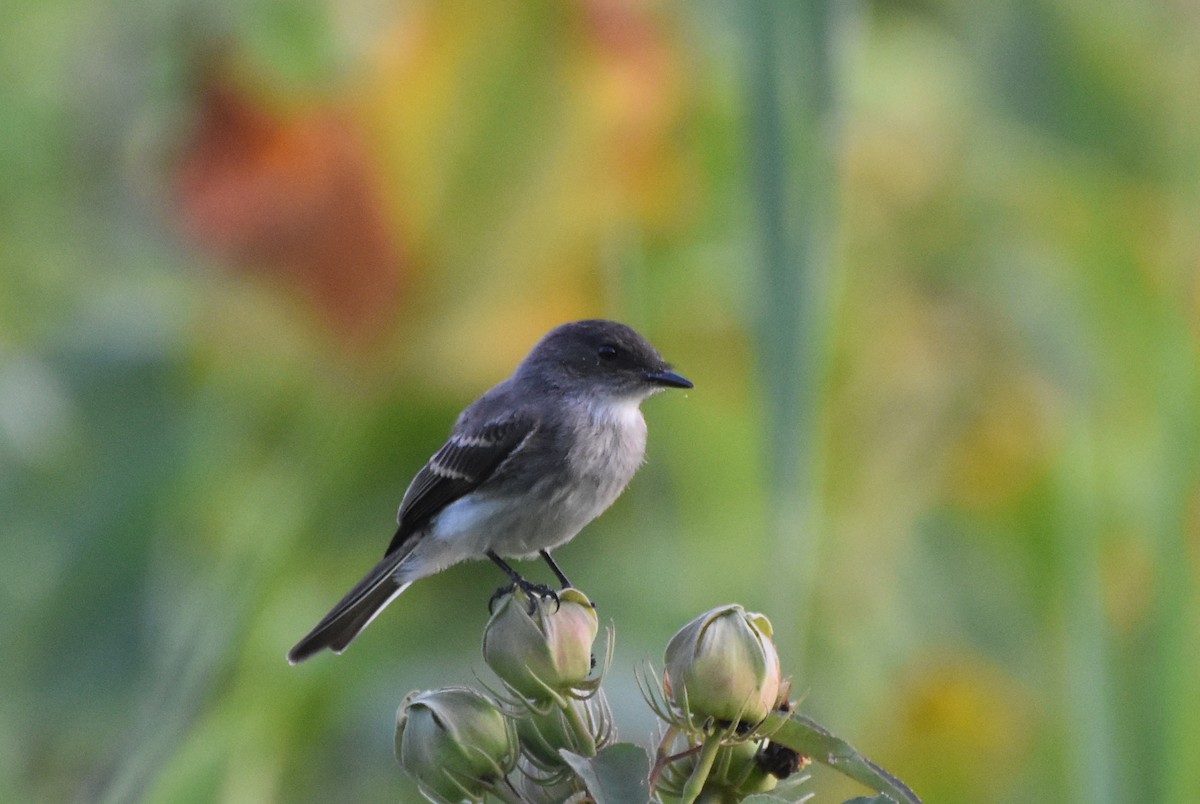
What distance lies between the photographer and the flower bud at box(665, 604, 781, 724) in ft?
5.35

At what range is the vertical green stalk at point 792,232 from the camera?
2.42m

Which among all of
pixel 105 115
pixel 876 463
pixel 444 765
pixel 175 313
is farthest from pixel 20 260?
pixel 444 765

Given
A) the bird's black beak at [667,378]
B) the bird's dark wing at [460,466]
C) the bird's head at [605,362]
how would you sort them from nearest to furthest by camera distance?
the bird's dark wing at [460,466], the bird's black beak at [667,378], the bird's head at [605,362]

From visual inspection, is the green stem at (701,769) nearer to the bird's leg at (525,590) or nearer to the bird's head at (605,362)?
the bird's leg at (525,590)

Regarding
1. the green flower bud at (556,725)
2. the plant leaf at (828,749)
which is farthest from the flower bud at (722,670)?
the green flower bud at (556,725)

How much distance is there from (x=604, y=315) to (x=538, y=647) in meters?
2.17

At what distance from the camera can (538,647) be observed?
181 cm

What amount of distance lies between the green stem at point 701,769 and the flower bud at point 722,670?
35 millimetres

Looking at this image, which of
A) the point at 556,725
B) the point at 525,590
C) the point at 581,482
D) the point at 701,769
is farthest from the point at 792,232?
the point at 701,769

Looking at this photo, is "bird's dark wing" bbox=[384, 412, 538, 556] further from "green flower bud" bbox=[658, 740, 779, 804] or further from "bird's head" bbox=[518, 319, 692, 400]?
"green flower bud" bbox=[658, 740, 779, 804]

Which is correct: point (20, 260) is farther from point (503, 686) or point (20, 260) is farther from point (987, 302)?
point (503, 686)

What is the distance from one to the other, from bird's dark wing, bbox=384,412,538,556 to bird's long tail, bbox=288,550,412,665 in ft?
0.18

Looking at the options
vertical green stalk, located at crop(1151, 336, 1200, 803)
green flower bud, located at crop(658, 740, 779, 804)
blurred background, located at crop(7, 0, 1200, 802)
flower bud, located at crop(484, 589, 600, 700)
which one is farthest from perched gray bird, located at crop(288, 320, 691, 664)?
green flower bud, located at crop(658, 740, 779, 804)

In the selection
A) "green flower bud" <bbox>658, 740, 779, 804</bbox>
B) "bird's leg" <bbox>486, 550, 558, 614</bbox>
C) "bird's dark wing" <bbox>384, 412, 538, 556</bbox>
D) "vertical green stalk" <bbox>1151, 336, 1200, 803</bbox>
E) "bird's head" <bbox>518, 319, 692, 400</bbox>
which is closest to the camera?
"green flower bud" <bbox>658, 740, 779, 804</bbox>
